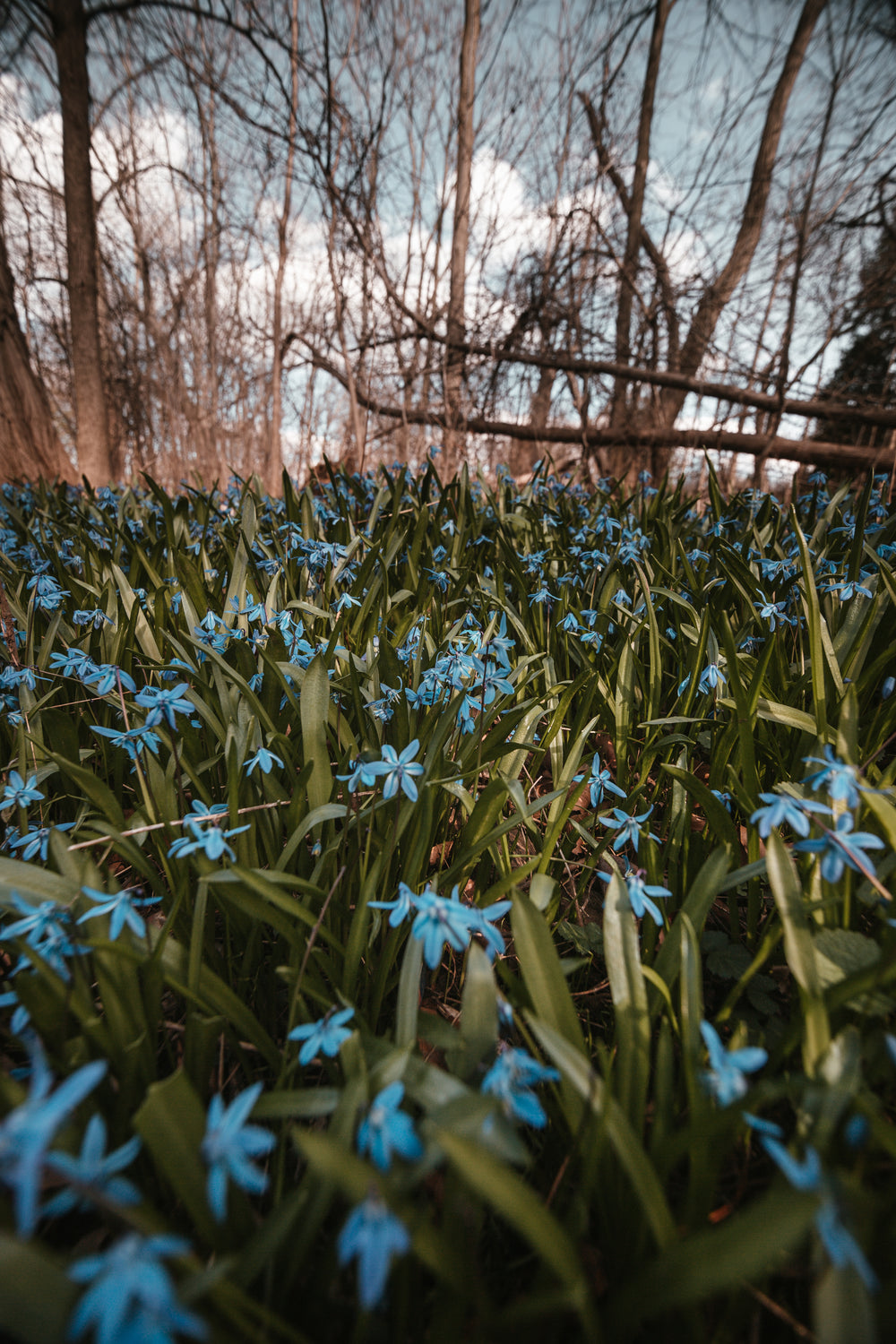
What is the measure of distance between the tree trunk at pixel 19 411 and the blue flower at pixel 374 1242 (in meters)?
7.62

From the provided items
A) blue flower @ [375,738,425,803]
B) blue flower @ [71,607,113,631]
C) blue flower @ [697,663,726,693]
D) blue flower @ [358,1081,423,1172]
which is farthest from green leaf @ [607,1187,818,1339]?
blue flower @ [71,607,113,631]

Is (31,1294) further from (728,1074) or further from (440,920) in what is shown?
(728,1074)

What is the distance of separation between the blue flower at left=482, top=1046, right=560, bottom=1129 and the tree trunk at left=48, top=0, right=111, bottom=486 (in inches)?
312

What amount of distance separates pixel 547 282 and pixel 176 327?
6.39 metres

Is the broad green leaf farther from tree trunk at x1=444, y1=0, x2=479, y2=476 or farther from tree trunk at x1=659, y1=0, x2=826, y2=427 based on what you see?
tree trunk at x1=659, y1=0, x2=826, y2=427

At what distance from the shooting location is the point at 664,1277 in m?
0.57

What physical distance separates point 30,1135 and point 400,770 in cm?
68

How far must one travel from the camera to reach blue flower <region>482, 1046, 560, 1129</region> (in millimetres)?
A: 681

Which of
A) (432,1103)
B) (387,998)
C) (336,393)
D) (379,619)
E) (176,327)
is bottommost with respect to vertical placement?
(387,998)

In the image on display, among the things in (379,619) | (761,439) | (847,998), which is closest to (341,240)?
(761,439)

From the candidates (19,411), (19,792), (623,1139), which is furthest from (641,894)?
(19,411)

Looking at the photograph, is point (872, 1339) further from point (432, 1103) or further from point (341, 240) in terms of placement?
point (341, 240)

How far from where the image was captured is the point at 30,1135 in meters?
0.42

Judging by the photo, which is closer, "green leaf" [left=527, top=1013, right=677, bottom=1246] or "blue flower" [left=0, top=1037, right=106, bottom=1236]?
"blue flower" [left=0, top=1037, right=106, bottom=1236]
